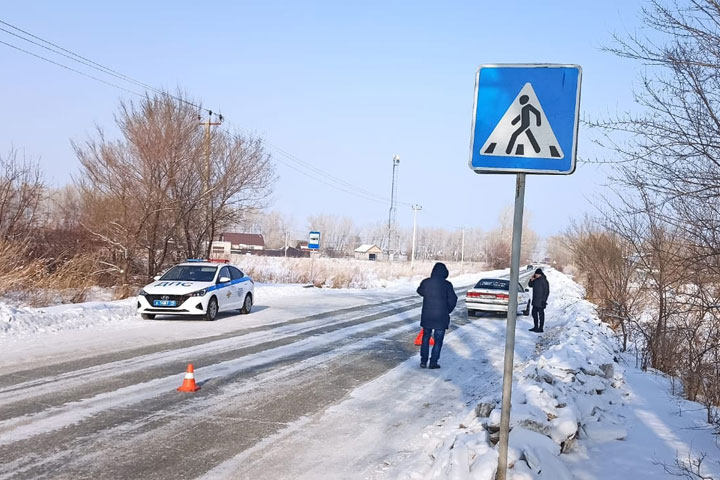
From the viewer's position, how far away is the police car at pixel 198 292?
16672 mm

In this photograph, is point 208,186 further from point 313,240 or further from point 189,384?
point 189,384

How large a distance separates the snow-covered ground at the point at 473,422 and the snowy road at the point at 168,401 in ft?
1.35

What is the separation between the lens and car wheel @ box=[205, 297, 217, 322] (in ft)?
56.4

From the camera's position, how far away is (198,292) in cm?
1698

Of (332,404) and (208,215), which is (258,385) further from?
(208,215)

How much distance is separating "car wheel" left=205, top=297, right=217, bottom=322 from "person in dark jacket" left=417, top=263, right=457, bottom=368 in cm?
760

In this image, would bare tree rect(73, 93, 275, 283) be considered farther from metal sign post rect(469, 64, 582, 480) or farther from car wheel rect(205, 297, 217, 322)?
metal sign post rect(469, 64, 582, 480)

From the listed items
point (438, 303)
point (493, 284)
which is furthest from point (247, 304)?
point (438, 303)

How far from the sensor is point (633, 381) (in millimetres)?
10609

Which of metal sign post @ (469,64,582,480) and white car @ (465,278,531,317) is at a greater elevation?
metal sign post @ (469,64,582,480)

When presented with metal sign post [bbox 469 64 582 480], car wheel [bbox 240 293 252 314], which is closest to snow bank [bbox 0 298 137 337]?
car wheel [bbox 240 293 252 314]

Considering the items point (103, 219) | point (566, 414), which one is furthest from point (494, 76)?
point (103, 219)

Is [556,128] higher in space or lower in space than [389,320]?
higher

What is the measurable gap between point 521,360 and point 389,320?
7607 millimetres
